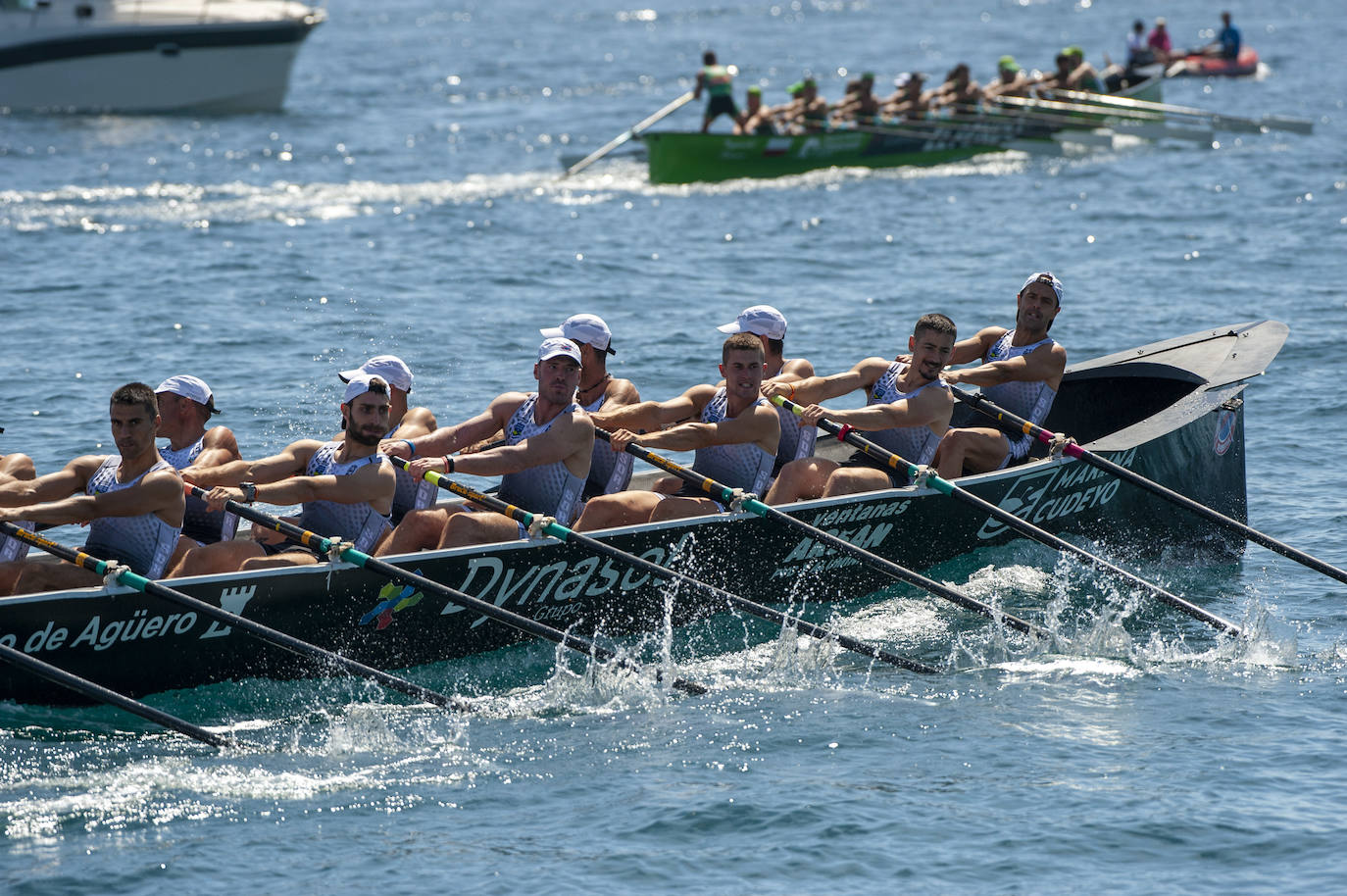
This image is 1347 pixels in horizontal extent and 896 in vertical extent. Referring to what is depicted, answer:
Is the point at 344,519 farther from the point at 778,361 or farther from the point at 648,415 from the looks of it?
the point at 778,361

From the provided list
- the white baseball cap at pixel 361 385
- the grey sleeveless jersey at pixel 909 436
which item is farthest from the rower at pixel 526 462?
the grey sleeveless jersey at pixel 909 436

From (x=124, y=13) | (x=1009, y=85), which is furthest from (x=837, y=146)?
(x=124, y=13)

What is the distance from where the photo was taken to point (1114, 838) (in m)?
7.54

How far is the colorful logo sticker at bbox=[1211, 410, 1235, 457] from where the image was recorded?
37.8 ft

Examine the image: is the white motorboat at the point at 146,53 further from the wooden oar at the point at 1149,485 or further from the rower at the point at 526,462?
the rower at the point at 526,462

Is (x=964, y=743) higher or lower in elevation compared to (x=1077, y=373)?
lower

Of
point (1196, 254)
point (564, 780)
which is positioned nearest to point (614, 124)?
point (1196, 254)

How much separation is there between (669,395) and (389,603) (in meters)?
7.13

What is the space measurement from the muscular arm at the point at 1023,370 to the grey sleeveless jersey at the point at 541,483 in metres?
3.06

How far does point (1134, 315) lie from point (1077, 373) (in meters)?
6.19

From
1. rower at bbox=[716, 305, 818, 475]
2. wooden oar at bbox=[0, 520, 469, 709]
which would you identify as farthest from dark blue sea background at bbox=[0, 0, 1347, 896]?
rower at bbox=[716, 305, 818, 475]

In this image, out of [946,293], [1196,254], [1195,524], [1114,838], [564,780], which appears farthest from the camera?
[1196,254]

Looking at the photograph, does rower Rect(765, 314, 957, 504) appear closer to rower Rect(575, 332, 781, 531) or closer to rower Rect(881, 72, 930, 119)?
rower Rect(575, 332, 781, 531)

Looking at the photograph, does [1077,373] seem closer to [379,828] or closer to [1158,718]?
[1158,718]
